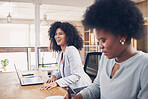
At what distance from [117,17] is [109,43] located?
0.12m

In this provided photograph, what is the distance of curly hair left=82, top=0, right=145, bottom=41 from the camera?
0.66 m

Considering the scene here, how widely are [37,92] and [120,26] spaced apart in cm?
84

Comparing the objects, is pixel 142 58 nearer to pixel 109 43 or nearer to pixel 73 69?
pixel 109 43

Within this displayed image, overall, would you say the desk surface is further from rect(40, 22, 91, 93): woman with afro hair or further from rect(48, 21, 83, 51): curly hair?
rect(48, 21, 83, 51): curly hair

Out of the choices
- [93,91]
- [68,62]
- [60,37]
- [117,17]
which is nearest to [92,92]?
[93,91]

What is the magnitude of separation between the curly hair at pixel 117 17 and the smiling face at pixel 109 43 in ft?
0.07

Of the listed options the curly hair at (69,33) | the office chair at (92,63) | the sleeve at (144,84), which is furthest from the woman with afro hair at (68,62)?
the sleeve at (144,84)

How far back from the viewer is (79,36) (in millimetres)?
1934

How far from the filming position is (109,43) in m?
0.70

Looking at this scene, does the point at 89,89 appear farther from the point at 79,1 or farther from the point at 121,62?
the point at 79,1

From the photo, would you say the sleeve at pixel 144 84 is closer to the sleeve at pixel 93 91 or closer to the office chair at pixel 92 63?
the sleeve at pixel 93 91

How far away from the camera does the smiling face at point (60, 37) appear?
5.76 feet

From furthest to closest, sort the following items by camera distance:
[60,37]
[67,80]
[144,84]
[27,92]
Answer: [60,37] < [67,80] < [27,92] < [144,84]

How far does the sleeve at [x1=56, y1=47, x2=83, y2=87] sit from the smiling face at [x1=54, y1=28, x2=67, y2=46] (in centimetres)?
20
